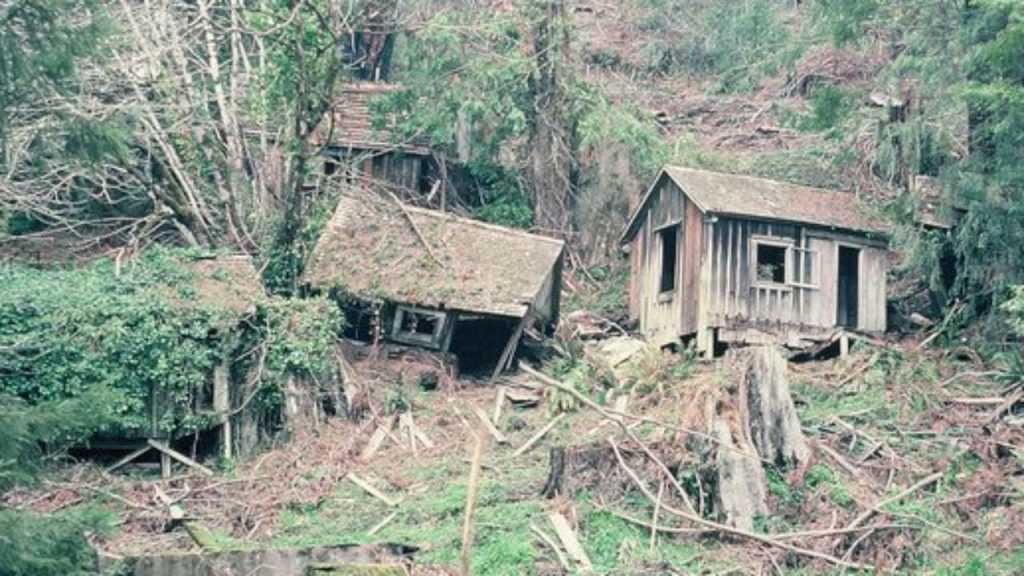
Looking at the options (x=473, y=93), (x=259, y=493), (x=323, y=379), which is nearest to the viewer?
(x=259, y=493)

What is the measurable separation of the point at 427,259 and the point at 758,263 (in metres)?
6.81

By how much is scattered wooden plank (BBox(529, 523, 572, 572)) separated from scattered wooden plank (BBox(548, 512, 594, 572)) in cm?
11

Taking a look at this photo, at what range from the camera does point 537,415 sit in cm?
2383

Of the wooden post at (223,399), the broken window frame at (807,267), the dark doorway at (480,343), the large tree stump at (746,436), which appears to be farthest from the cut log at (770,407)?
the dark doorway at (480,343)

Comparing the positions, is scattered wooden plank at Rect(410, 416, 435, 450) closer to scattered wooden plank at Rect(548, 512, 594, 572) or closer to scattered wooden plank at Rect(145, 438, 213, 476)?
scattered wooden plank at Rect(145, 438, 213, 476)

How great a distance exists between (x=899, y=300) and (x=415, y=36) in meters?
12.7

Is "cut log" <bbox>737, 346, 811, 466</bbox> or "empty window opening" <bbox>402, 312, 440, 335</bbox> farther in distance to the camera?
"empty window opening" <bbox>402, 312, 440, 335</bbox>

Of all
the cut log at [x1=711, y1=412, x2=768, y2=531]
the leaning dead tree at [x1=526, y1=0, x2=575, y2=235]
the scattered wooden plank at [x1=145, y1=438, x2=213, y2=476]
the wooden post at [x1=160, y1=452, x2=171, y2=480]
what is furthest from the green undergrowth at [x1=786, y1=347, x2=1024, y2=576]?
the leaning dead tree at [x1=526, y1=0, x2=575, y2=235]

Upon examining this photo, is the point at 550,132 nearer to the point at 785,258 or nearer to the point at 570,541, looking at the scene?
the point at 785,258

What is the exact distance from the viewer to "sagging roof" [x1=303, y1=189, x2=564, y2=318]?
2592cm

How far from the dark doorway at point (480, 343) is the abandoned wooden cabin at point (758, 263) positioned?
3060mm

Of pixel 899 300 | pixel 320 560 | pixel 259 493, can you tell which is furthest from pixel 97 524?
pixel 899 300

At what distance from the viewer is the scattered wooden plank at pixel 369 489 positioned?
20.2 m

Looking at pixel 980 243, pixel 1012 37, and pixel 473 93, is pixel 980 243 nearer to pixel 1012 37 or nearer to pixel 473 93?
pixel 1012 37
